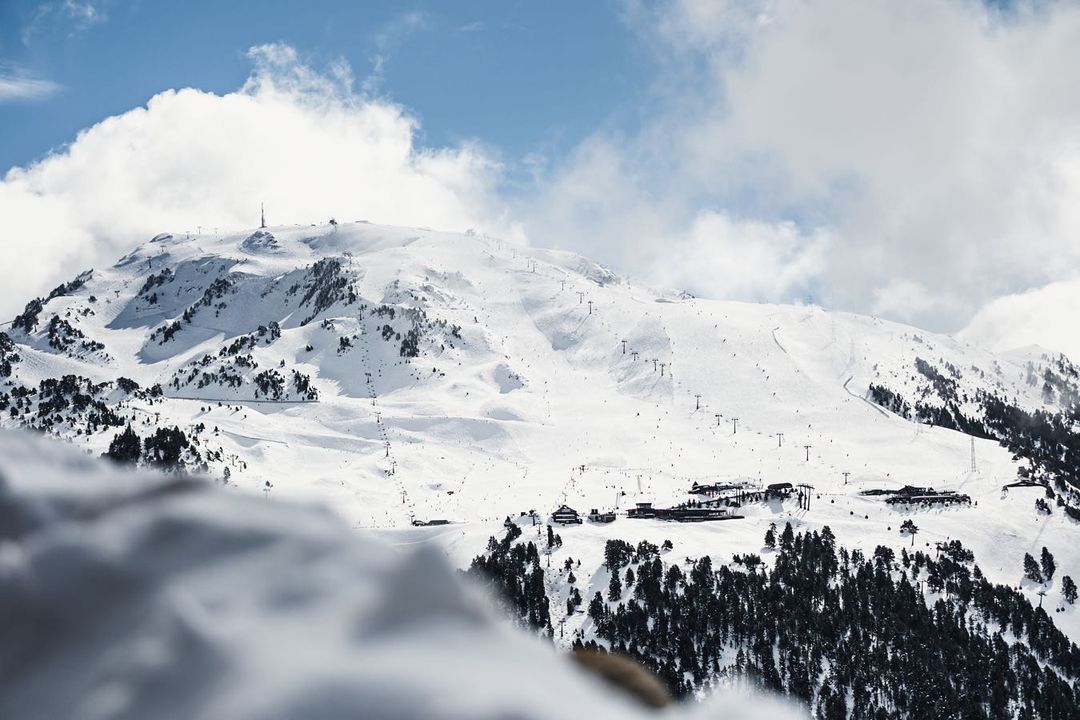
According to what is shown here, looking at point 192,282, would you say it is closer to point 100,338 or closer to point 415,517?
point 100,338

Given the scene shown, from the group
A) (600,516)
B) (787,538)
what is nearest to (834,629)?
(787,538)

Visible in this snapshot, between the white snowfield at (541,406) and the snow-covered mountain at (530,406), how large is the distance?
493 mm

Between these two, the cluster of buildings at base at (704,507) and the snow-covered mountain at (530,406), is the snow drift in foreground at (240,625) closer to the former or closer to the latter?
the snow-covered mountain at (530,406)

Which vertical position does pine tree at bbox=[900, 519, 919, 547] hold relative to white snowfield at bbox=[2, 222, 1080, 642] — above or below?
below

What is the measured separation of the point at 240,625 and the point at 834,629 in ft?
205

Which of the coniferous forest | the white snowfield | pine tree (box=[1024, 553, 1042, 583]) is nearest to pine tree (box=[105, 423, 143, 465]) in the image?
the white snowfield

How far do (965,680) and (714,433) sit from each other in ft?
197

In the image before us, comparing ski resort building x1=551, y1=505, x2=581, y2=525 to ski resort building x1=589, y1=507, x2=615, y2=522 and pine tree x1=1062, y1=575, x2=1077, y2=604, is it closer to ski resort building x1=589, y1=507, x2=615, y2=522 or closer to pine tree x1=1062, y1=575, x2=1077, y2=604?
ski resort building x1=589, y1=507, x2=615, y2=522

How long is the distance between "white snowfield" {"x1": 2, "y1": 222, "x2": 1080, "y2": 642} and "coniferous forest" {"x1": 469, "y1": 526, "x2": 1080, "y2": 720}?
3241mm

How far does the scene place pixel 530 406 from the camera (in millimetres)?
117750

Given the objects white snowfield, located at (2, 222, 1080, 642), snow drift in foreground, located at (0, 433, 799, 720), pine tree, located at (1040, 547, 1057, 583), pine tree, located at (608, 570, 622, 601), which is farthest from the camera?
white snowfield, located at (2, 222, 1080, 642)

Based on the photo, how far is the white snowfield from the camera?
76250 mm

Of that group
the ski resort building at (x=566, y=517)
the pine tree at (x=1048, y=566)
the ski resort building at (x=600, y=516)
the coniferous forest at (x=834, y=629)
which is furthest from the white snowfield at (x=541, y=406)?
the coniferous forest at (x=834, y=629)

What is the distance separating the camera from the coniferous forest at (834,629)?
172ft
